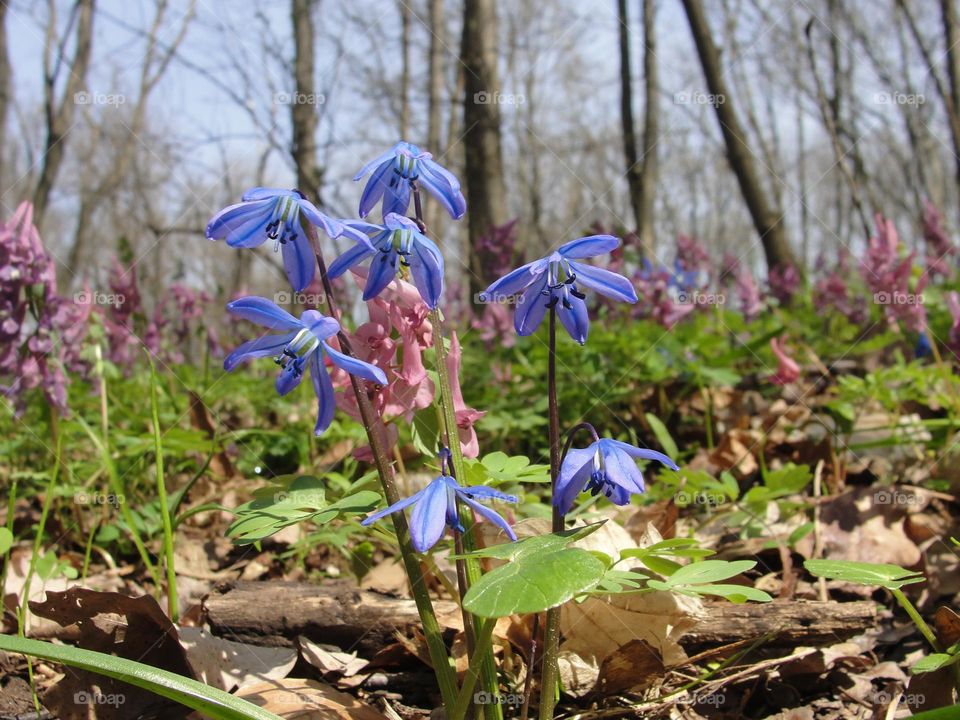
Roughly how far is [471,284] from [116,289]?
337 cm

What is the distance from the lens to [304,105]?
8352 millimetres

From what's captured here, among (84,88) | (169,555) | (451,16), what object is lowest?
(169,555)

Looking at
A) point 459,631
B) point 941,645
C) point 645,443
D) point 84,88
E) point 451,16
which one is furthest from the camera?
point 451,16

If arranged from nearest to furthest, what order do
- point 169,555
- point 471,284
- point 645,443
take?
point 169,555, point 645,443, point 471,284

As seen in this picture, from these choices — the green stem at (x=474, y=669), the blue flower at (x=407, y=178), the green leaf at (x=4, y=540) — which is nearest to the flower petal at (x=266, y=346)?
the blue flower at (x=407, y=178)

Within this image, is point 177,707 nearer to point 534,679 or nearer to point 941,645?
point 534,679

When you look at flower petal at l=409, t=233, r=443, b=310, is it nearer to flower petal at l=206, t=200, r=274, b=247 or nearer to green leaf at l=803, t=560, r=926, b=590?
flower petal at l=206, t=200, r=274, b=247

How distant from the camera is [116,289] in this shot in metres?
3.48

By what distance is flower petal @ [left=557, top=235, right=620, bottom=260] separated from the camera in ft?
3.79

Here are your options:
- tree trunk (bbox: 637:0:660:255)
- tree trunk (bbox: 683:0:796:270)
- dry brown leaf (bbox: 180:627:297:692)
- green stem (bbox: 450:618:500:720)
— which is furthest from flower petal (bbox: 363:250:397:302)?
tree trunk (bbox: 637:0:660:255)

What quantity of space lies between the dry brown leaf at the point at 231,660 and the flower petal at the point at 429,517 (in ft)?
2.45

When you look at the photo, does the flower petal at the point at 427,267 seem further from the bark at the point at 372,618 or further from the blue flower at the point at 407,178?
the bark at the point at 372,618

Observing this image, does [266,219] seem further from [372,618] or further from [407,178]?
[372,618]

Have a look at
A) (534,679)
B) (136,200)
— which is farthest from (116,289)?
(136,200)
